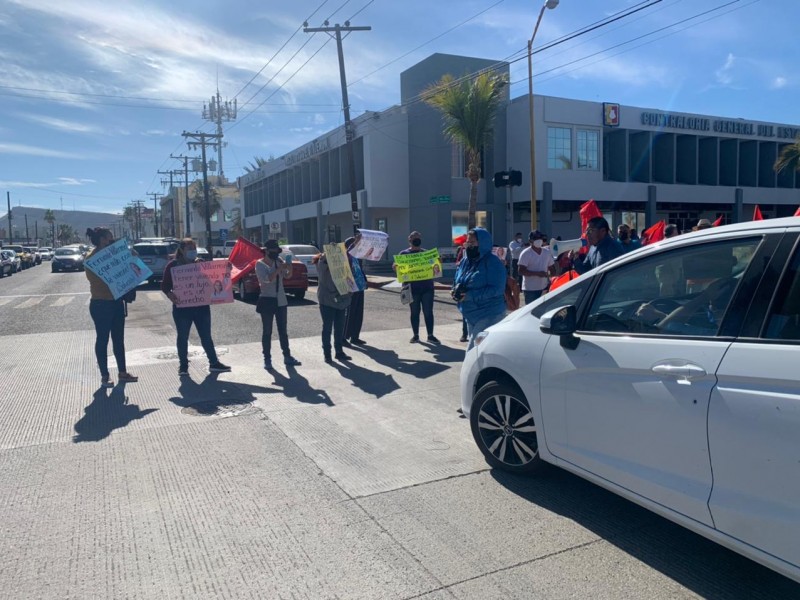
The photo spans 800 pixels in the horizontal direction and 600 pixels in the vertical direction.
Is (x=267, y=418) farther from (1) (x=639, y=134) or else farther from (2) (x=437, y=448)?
(1) (x=639, y=134)

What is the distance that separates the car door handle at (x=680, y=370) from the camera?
9.88ft

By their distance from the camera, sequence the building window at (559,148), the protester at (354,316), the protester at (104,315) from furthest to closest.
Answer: the building window at (559,148)
the protester at (354,316)
the protester at (104,315)

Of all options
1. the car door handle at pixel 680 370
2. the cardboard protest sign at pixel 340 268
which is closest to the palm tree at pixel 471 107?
the cardboard protest sign at pixel 340 268

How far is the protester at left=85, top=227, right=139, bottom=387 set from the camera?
7.64 metres

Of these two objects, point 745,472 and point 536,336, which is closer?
point 745,472

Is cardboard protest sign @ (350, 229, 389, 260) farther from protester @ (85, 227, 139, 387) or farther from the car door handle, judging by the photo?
the car door handle

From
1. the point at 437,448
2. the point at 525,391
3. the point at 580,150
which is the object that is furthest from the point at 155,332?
the point at 580,150

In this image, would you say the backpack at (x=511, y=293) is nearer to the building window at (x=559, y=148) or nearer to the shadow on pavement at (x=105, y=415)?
the shadow on pavement at (x=105, y=415)

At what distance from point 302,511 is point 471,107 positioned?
22561mm

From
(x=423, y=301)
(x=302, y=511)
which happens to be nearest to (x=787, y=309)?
(x=302, y=511)

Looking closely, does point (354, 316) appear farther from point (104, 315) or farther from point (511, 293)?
point (104, 315)

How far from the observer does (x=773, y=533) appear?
2699 millimetres

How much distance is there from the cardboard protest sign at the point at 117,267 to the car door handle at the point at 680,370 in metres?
6.46

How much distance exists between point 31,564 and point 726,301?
155 inches
